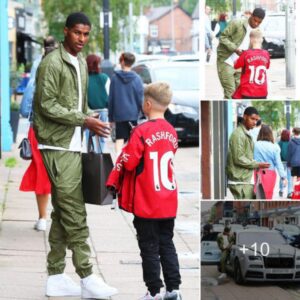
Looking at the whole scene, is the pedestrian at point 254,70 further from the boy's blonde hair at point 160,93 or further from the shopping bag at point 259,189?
the boy's blonde hair at point 160,93

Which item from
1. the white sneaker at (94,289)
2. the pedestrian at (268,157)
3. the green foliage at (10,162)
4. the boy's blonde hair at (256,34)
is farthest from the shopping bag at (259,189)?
the green foliage at (10,162)

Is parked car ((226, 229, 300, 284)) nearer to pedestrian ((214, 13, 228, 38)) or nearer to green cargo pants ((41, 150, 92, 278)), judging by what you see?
pedestrian ((214, 13, 228, 38))

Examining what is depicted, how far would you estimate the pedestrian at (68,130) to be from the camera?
22.8 ft

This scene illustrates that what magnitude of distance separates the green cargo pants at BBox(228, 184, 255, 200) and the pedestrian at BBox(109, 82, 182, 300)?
0.88m

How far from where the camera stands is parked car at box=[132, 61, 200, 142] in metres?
20.8

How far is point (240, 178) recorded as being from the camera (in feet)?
19.2

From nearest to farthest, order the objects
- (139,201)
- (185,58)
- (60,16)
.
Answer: (139,201), (185,58), (60,16)

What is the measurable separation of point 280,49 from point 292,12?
21 centimetres

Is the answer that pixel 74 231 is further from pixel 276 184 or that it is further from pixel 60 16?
pixel 60 16

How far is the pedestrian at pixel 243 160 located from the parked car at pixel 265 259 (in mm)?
233

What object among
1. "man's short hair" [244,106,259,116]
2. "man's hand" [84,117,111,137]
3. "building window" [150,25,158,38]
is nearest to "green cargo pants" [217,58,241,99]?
"man's short hair" [244,106,259,116]

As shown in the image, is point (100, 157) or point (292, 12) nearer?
point (292, 12)

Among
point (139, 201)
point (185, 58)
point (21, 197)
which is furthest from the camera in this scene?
point (185, 58)

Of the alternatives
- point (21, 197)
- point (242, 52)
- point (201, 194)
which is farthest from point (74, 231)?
point (21, 197)
